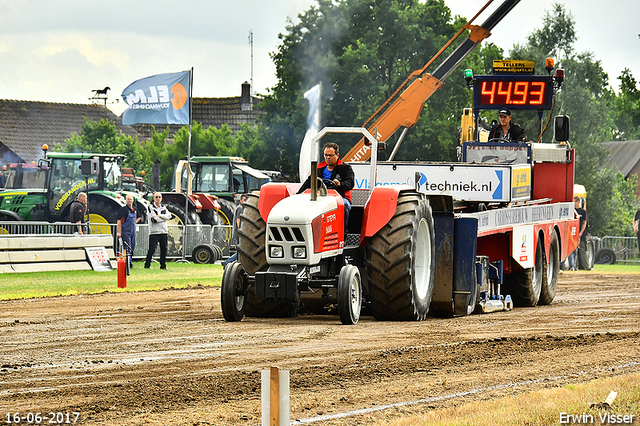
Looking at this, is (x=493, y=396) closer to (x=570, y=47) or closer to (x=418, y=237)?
(x=418, y=237)

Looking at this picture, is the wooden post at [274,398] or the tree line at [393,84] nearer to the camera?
the wooden post at [274,398]

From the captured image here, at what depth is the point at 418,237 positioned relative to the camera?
476 inches

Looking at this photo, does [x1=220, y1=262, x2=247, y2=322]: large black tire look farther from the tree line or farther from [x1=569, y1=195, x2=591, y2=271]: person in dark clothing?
the tree line

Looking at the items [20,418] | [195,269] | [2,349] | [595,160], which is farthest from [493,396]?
[595,160]

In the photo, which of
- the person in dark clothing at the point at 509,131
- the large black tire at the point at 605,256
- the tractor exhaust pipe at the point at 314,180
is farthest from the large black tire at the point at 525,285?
the large black tire at the point at 605,256

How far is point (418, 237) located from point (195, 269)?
1337cm

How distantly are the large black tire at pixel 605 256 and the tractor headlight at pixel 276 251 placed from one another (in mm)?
28473

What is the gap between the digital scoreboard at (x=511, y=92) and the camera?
681 inches

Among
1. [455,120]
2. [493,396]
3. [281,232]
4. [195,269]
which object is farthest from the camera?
[455,120]

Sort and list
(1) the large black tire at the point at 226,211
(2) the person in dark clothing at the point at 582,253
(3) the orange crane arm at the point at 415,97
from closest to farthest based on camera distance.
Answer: (3) the orange crane arm at the point at 415,97 → (2) the person in dark clothing at the point at 582,253 → (1) the large black tire at the point at 226,211

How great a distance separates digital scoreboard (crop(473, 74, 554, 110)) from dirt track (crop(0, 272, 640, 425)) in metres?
5.37

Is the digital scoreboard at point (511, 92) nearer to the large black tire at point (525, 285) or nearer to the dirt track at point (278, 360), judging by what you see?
the large black tire at point (525, 285)

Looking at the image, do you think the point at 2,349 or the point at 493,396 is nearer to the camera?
the point at 493,396

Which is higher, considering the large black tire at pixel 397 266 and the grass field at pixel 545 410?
the large black tire at pixel 397 266
